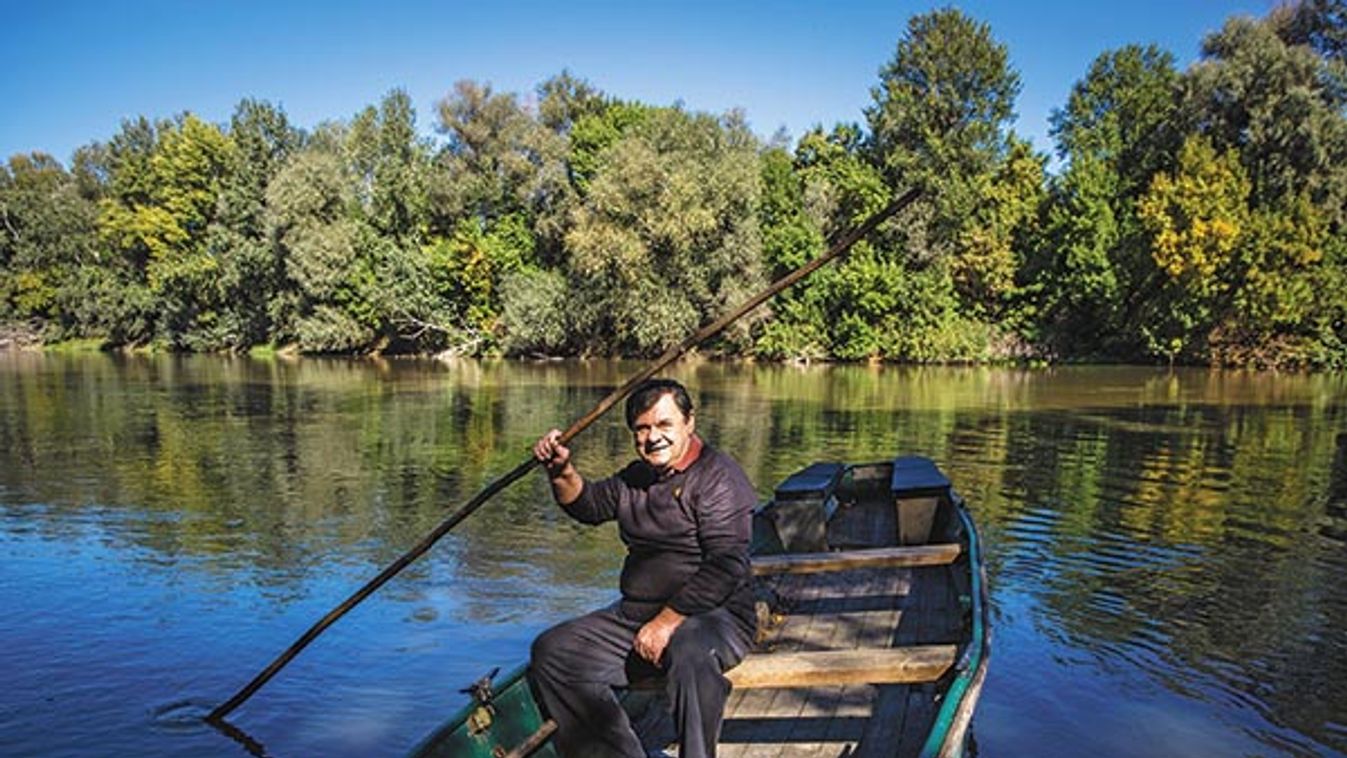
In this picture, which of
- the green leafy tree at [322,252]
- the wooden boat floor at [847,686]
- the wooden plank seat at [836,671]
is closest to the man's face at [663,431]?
the wooden plank seat at [836,671]

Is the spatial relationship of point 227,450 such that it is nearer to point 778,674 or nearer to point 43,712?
point 43,712

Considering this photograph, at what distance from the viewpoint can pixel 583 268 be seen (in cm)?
4225

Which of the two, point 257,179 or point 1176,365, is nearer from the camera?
point 1176,365

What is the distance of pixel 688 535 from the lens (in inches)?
178

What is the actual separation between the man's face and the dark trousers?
81 cm

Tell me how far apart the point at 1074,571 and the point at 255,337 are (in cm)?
5694

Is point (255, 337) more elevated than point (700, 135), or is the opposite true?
point (700, 135)

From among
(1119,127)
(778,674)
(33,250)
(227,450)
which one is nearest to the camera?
(778,674)

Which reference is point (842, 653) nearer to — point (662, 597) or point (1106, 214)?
point (662, 597)

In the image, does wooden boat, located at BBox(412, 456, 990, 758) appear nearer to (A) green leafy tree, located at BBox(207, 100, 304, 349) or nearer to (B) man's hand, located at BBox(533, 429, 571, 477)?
(B) man's hand, located at BBox(533, 429, 571, 477)

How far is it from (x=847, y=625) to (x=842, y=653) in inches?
61.3

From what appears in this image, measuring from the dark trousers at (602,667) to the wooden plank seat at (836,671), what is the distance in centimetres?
15

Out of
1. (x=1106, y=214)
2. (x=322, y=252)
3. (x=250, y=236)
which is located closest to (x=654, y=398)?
(x=1106, y=214)

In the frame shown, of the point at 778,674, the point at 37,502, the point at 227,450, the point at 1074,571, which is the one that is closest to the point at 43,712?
the point at 778,674
